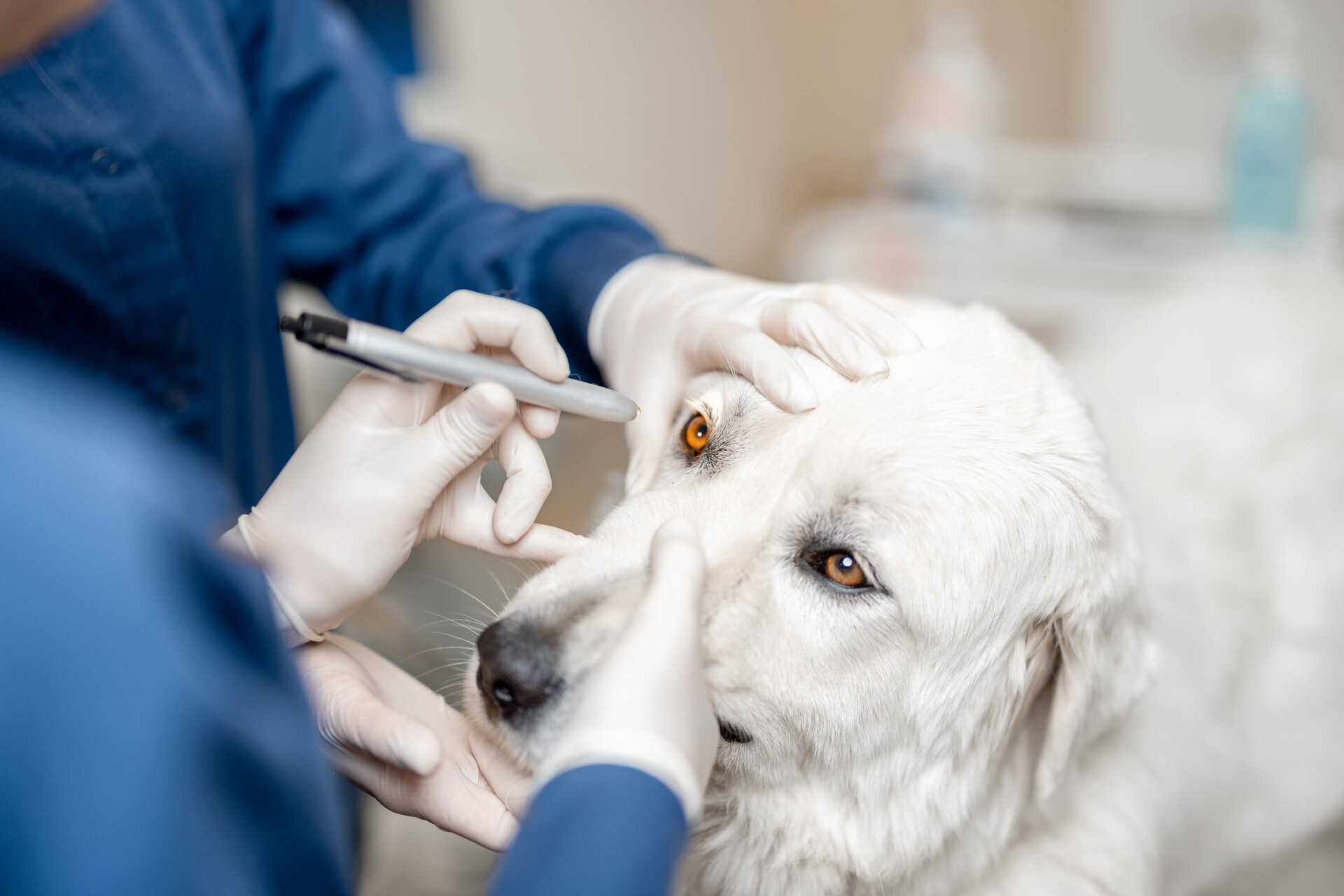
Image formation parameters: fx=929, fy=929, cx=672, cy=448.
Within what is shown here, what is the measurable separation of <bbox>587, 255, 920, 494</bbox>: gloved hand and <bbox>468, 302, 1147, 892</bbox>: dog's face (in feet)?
0.07

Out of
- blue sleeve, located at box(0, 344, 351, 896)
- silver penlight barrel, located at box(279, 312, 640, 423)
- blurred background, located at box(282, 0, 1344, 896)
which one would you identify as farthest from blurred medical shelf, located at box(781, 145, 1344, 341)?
blue sleeve, located at box(0, 344, 351, 896)

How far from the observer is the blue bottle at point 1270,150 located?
1790 millimetres

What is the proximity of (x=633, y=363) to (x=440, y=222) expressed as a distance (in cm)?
32

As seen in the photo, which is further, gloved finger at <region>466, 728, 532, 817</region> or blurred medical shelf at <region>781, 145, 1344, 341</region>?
blurred medical shelf at <region>781, 145, 1344, 341</region>

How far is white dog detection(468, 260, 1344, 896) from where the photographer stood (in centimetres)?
69

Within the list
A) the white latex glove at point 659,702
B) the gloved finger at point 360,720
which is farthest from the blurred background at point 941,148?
the white latex glove at point 659,702

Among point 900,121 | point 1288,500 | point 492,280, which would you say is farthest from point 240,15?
point 900,121

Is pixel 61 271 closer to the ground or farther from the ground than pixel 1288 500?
farther from the ground

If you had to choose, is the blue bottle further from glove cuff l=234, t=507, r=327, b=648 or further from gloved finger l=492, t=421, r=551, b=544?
glove cuff l=234, t=507, r=327, b=648

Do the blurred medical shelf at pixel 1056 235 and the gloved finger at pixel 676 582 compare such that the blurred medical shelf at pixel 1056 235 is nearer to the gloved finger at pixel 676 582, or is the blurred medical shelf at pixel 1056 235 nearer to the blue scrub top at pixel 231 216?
the blue scrub top at pixel 231 216

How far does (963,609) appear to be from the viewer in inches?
28.9

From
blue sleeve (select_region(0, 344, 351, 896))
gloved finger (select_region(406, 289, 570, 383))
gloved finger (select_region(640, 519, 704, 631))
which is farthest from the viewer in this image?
gloved finger (select_region(406, 289, 570, 383))

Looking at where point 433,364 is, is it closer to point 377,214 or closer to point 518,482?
point 518,482

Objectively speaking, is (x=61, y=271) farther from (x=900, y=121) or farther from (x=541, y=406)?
(x=900, y=121)
